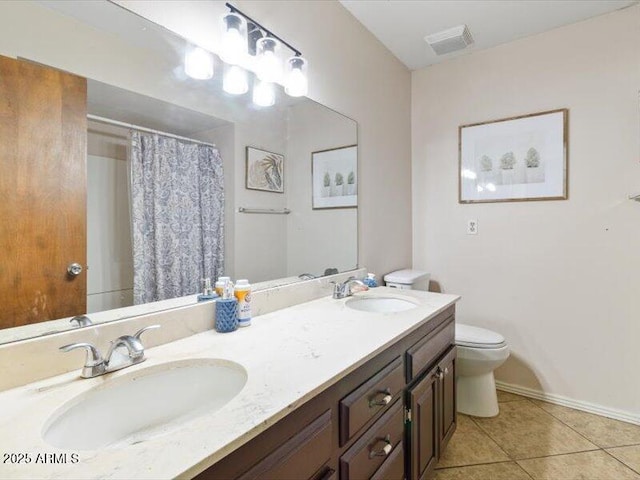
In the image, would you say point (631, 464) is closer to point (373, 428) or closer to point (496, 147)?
point (373, 428)

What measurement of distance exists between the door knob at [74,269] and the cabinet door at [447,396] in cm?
135

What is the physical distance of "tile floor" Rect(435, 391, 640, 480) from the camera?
1.55 metres

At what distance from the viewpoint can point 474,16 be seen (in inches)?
78.0

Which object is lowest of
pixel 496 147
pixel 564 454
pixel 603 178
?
pixel 564 454

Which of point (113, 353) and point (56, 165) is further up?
point (56, 165)

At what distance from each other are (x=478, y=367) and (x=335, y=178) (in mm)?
1342

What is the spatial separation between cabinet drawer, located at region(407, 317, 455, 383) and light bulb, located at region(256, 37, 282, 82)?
1241 mm

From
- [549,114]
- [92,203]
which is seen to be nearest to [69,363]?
[92,203]

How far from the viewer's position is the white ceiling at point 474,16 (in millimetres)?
1873

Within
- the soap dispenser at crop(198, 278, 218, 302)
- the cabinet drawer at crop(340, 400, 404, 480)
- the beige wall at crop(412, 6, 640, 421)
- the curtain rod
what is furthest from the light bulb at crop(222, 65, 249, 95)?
the beige wall at crop(412, 6, 640, 421)

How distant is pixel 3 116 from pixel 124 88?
330 millimetres

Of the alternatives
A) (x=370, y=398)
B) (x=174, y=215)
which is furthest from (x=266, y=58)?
(x=370, y=398)

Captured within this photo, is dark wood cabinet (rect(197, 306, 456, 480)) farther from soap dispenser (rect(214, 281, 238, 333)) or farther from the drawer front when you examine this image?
soap dispenser (rect(214, 281, 238, 333))

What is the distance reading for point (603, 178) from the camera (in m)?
1.99
